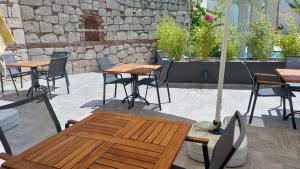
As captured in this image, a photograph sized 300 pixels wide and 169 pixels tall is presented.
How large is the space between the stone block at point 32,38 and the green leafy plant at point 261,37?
17.5 feet

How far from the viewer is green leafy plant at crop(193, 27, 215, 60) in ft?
18.6

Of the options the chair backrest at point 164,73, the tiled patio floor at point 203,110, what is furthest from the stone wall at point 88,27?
the chair backrest at point 164,73

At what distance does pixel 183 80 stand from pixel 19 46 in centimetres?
418

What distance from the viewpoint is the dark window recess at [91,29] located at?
747 centimetres

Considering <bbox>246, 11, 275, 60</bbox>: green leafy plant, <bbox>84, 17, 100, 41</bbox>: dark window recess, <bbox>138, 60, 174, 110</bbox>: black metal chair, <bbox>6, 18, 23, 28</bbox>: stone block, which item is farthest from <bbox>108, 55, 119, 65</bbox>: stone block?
<bbox>246, 11, 275, 60</bbox>: green leafy plant

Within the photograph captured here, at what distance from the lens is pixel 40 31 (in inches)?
252

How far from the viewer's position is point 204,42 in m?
5.77

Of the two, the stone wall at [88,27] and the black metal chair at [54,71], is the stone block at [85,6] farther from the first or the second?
the black metal chair at [54,71]

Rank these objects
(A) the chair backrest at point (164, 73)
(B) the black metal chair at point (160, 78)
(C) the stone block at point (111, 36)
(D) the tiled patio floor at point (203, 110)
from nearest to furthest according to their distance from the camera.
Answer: (D) the tiled patio floor at point (203, 110) < (B) the black metal chair at point (160, 78) < (A) the chair backrest at point (164, 73) < (C) the stone block at point (111, 36)

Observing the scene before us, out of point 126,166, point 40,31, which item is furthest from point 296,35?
point 40,31

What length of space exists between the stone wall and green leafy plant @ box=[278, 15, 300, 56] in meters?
4.81

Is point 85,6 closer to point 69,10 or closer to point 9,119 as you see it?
point 69,10

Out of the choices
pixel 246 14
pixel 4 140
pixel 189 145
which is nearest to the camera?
pixel 4 140

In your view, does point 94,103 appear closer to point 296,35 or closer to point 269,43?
point 269,43
